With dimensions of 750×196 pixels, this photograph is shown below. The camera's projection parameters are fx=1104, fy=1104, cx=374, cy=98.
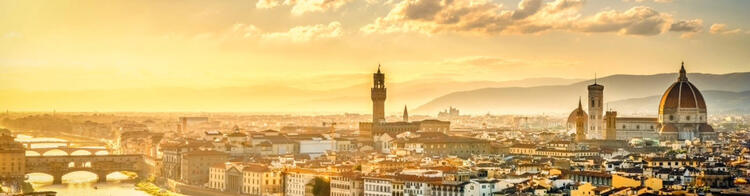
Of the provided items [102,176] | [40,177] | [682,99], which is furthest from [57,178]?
[682,99]

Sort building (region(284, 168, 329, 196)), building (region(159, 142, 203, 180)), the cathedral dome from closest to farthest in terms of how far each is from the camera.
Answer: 1. building (region(284, 168, 329, 196))
2. building (region(159, 142, 203, 180))
3. the cathedral dome

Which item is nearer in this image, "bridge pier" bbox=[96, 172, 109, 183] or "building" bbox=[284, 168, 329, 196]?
"building" bbox=[284, 168, 329, 196]

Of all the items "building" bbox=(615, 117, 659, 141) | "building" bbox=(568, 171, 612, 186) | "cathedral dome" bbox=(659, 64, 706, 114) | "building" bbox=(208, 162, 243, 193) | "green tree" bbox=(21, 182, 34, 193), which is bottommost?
"green tree" bbox=(21, 182, 34, 193)

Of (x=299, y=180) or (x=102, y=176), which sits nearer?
(x=299, y=180)

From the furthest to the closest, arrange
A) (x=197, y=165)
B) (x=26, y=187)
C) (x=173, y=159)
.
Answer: (x=173, y=159) < (x=197, y=165) < (x=26, y=187)

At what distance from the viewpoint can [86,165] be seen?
63.2m

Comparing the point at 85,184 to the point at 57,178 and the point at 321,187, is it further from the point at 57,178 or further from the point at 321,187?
the point at 321,187

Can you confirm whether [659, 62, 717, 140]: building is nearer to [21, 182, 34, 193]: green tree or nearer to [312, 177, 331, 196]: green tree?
[312, 177, 331, 196]: green tree

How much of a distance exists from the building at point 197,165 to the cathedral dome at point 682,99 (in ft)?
92.7

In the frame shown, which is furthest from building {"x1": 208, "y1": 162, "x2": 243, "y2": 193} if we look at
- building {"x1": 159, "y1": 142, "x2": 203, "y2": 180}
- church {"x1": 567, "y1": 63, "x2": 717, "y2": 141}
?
A: church {"x1": 567, "y1": 63, "x2": 717, "y2": 141}

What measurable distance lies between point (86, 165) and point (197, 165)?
11123mm

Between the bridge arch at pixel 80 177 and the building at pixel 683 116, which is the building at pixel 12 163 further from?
the building at pixel 683 116

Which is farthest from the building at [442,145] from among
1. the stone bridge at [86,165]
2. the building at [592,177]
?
the building at [592,177]

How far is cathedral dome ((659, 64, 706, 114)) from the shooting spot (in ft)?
219
